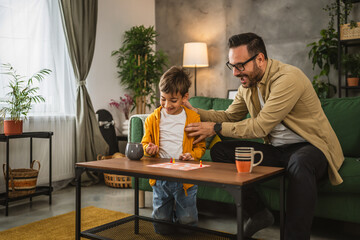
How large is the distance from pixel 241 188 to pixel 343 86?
115 inches

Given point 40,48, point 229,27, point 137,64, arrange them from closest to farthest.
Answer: point 40,48, point 137,64, point 229,27

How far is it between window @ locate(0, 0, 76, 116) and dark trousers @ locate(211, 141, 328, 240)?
84.4 inches

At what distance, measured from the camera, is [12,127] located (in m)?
2.85

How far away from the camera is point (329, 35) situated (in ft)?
12.7

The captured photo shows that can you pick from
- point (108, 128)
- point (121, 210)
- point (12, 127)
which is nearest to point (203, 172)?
point (121, 210)

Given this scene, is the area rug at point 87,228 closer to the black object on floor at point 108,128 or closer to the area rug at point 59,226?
the area rug at point 59,226

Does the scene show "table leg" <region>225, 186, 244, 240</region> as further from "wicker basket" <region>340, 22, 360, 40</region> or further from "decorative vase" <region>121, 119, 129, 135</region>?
"decorative vase" <region>121, 119, 129, 135</region>

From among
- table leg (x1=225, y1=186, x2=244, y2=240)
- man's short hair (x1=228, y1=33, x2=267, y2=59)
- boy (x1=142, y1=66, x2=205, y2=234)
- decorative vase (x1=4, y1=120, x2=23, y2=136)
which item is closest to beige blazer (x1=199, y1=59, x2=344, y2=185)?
man's short hair (x1=228, y1=33, x2=267, y2=59)

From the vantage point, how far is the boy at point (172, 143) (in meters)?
2.00

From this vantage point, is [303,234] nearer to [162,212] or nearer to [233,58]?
[162,212]

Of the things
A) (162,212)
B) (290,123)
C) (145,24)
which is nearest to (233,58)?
(290,123)

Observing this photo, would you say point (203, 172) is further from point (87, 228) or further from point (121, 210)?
point (121, 210)

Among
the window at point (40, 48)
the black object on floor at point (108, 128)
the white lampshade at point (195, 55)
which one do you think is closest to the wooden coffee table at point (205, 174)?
the window at point (40, 48)

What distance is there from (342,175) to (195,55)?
113 inches
